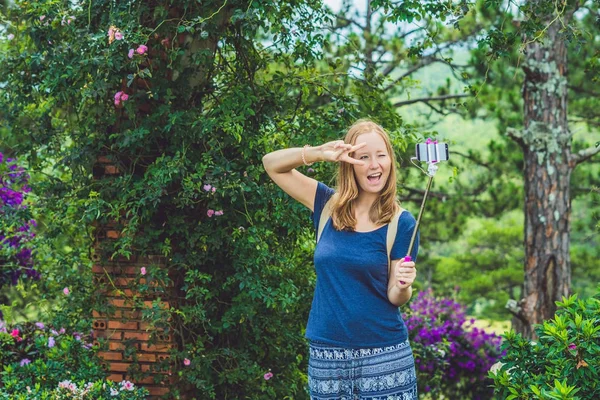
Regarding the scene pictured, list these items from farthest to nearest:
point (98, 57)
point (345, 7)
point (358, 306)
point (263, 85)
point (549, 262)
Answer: point (345, 7) < point (549, 262) < point (263, 85) < point (98, 57) < point (358, 306)

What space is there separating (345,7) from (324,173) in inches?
183

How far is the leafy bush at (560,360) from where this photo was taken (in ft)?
9.12

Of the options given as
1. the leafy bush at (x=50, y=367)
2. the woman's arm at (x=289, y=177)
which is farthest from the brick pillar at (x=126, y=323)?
the woman's arm at (x=289, y=177)

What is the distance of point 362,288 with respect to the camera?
8.95 ft

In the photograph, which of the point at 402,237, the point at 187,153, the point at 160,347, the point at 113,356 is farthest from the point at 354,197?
the point at 113,356

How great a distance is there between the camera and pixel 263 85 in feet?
14.8

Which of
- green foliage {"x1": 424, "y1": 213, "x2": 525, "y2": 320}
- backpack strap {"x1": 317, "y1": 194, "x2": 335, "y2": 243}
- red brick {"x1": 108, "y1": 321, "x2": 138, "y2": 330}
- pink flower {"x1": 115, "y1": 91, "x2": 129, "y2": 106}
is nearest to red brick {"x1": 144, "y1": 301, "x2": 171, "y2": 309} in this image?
red brick {"x1": 108, "y1": 321, "x2": 138, "y2": 330}

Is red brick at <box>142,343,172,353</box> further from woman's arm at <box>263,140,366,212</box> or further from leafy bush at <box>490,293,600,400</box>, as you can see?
leafy bush at <box>490,293,600,400</box>

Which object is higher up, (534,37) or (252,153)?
(534,37)

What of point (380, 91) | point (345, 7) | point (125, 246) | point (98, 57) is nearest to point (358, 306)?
point (125, 246)

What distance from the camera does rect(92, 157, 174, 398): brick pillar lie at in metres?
4.24

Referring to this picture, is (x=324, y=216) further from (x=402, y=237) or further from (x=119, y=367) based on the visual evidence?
(x=119, y=367)

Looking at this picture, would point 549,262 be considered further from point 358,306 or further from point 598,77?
point 358,306

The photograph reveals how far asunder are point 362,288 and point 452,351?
3.88 meters
